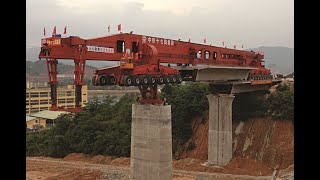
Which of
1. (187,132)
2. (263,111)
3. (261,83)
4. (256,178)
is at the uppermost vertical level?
(261,83)

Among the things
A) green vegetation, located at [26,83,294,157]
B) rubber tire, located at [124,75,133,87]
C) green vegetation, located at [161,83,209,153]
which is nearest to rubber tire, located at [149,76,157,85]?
rubber tire, located at [124,75,133,87]

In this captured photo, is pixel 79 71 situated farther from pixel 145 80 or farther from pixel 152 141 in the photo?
pixel 152 141

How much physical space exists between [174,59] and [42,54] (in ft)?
46.2

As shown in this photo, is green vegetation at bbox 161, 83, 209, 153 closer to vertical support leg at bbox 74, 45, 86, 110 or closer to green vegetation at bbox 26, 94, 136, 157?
green vegetation at bbox 26, 94, 136, 157

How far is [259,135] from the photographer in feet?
164

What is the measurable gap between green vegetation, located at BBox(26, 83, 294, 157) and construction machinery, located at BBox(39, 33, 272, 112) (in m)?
13.2

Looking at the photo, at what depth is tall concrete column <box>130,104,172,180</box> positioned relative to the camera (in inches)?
1163

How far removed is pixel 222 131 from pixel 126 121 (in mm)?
20407

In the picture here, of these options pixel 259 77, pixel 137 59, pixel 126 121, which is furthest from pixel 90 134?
Result: pixel 137 59

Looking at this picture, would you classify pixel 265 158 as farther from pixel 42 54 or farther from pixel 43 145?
pixel 43 145

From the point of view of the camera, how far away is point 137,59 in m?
28.8

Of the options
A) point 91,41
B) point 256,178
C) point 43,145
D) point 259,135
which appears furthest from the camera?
point 43,145

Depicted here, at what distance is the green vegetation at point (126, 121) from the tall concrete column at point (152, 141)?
878 inches
